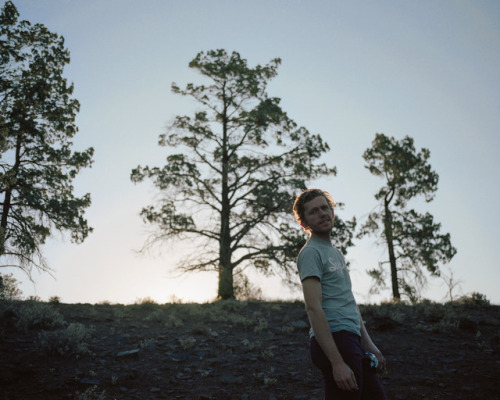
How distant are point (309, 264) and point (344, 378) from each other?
0.75 meters

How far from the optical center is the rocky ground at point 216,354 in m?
5.86

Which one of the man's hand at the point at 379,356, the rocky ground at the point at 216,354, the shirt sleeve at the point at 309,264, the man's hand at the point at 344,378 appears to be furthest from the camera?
the rocky ground at the point at 216,354

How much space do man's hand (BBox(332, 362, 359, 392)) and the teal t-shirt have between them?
0.28 meters

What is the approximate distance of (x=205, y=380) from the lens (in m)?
6.47

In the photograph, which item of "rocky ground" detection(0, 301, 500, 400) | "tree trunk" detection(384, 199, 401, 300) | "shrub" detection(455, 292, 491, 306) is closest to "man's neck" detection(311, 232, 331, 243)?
"rocky ground" detection(0, 301, 500, 400)

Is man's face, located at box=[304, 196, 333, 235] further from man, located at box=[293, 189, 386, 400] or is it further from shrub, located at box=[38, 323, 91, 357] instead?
shrub, located at box=[38, 323, 91, 357]

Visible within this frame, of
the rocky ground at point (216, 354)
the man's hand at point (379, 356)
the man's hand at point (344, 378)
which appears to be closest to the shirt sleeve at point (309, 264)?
the man's hand at point (344, 378)

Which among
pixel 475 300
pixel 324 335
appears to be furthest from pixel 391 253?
pixel 324 335

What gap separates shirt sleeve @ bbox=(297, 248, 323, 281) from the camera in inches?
99.5

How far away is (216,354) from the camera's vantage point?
7.75 meters

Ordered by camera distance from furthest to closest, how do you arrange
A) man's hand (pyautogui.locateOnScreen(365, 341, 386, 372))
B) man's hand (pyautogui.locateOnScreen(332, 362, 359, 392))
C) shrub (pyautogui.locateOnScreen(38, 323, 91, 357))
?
shrub (pyautogui.locateOnScreen(38, 323, 91, 357))
man's hand (pyautogui.locateOnScreen(365, 341, 386, 372))
man's hand (pyautogui.locateOnScreen(332, 362, 359, 392))

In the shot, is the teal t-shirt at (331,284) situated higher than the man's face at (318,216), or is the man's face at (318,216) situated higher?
the man's face at (318,216)

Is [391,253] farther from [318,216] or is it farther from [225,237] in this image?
[318,216]

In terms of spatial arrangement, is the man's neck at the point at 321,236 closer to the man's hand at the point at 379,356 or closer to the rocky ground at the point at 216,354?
the man's hand at the point at 379,356
